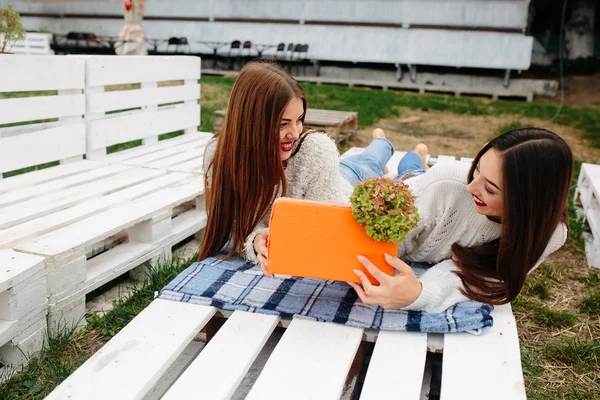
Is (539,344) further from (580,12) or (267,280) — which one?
(580,12)

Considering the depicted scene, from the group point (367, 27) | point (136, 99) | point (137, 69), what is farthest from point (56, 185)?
point (367, 27)

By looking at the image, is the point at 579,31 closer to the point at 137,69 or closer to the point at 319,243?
the point at 137,69

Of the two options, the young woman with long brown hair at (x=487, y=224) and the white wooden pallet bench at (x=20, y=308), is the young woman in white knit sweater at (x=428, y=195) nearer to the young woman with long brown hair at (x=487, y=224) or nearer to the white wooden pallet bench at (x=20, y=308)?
the young woman with long brown hair at (x=487, y=224)

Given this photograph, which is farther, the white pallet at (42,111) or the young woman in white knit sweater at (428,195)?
the white pallet at (42,111)

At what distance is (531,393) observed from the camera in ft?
7.37

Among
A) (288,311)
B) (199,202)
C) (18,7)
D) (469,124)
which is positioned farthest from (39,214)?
(18,7)

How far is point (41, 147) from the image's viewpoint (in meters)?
3.62

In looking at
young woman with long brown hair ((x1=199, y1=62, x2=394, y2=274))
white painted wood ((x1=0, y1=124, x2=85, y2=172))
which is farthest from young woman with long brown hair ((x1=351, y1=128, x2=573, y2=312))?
white painted wood ((x1=0, y1=124, x2=85, y2=172))

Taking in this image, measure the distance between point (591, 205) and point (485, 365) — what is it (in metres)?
2.64

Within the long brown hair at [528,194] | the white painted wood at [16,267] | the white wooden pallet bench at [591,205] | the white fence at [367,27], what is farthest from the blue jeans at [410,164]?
the white fence at [367,27]

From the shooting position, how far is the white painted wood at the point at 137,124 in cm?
409

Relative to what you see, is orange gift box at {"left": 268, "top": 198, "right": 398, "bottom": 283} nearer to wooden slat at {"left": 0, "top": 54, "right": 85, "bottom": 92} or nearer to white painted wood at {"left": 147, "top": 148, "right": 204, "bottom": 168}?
white painted wood at {"left": 147, "top": 148, "right": 204, "bottom": 168}

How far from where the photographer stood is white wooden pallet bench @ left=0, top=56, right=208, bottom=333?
239cm

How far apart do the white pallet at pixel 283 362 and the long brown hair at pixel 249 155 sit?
18.6 inches
